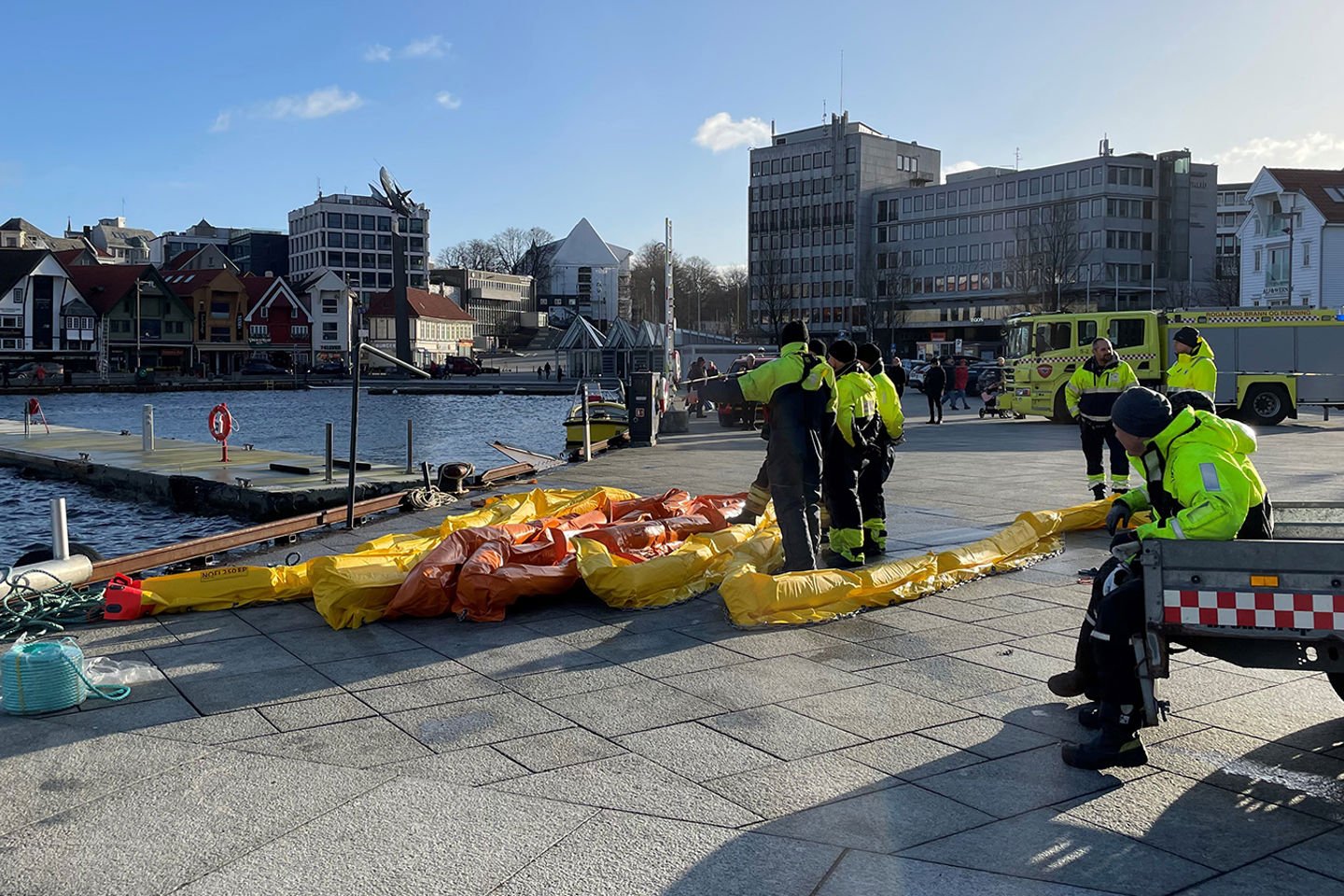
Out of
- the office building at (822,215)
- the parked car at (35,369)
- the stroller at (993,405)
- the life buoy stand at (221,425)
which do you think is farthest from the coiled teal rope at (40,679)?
the office building at (822,215)

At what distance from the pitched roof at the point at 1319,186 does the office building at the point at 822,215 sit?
46.7 m

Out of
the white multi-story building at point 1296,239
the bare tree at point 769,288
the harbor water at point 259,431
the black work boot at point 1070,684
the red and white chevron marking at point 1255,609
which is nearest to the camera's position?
the red and white chevron marking at point 1255,609

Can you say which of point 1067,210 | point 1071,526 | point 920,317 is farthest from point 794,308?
point 1071,526

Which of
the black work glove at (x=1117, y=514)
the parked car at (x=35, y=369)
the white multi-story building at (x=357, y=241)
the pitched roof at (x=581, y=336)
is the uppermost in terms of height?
the white multi-story building at (x=357, y=241)

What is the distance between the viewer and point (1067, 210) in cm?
9050

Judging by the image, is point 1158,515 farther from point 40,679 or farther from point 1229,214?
point 1229,214

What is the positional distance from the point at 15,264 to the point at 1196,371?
9740 centimetres

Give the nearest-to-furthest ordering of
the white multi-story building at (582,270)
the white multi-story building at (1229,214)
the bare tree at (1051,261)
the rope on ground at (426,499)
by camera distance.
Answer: the rope on ground at (426,499)
the bare tree at (1051,261)
the white multi-story building at (1229,214)
the white multi-story building at (582,270)

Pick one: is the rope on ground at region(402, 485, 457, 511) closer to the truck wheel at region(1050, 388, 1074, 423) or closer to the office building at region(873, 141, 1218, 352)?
the truck wheel at region(1050, 388, 1074, 423)

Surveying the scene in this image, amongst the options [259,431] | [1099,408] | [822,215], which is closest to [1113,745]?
[1099,408]

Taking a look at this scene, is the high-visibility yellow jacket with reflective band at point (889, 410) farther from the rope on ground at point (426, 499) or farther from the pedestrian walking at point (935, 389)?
the pedestrian walking at point (935, 389)

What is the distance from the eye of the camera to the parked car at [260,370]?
94.7 metres

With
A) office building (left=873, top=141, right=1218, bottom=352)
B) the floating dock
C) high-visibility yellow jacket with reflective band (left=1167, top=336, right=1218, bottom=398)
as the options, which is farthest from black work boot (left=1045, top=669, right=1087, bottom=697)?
office building (left=873, top=141, right=1218, bottom=352)

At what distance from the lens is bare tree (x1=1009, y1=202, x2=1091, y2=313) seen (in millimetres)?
83938
